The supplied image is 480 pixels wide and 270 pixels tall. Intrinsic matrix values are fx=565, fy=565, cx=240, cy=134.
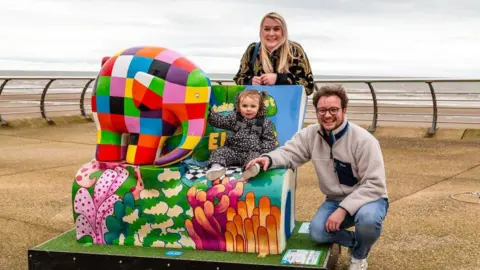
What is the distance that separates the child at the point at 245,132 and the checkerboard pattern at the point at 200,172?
0.07m

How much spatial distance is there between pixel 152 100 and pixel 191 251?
972 millimetres

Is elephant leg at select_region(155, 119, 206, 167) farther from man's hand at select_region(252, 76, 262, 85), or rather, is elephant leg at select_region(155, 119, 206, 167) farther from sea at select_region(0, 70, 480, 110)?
sea at select_region(0, 70, 480, 110)

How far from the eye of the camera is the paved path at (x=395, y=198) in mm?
3963

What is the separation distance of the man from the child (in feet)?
0.70

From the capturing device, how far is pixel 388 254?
3938 millimetres

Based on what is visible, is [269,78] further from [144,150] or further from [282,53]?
[144,150]

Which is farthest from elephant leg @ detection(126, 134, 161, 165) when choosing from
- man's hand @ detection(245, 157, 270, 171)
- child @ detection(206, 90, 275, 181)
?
man's hand @ detection(245, 157, 270, 171)

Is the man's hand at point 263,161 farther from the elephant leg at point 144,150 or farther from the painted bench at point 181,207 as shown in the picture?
the elephant leg at point 144,150

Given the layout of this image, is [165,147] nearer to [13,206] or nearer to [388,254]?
[388,254]

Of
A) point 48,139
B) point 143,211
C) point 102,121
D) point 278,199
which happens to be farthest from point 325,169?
point 48,139

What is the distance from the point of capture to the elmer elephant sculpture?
3.56 metres

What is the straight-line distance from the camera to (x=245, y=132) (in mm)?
3803

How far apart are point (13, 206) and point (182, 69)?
8.75 ft

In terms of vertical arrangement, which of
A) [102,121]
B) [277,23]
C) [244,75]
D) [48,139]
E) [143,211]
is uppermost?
[277,23]
